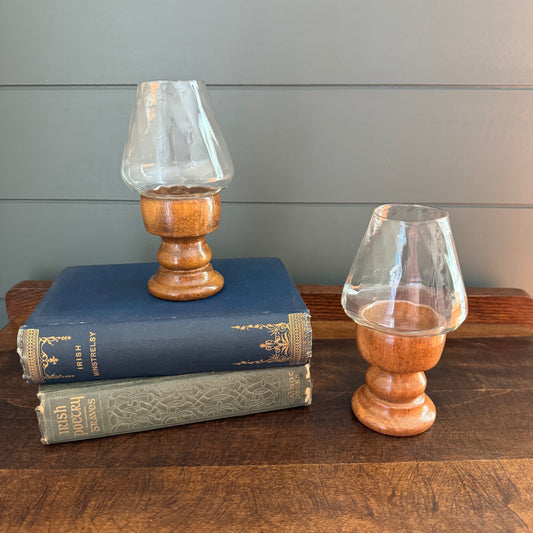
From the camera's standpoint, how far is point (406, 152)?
711mm

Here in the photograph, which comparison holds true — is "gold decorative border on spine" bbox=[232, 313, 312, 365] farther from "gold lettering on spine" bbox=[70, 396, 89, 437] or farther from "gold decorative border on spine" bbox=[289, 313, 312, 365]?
"gold lettering on spine" bbox=[70, 396, 89, 437]

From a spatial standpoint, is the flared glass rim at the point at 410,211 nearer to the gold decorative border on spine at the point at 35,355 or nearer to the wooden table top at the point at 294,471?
the wooden table top at the point at 294,471

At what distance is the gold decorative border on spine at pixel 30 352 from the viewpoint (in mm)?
473

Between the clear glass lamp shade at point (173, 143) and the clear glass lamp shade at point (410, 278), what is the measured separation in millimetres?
189

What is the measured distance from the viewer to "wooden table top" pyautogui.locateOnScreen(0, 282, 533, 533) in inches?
15.8

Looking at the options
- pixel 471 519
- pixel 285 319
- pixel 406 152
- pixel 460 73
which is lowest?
pixel 471 519

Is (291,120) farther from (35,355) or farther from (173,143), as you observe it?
(35,355)

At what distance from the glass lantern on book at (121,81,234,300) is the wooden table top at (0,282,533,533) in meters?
0.16

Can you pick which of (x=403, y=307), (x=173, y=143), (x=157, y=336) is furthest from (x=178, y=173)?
(x=403, y=307)

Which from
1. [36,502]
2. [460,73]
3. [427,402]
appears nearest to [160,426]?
[36,502]

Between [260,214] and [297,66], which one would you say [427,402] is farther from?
[297,66]

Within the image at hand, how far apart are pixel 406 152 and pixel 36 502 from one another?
0.62 meters

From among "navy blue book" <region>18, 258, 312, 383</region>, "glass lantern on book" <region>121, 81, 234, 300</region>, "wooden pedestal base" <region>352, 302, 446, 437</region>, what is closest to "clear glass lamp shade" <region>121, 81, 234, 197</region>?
"glass lantern on book" <region>121, 81, 234, 300</region>

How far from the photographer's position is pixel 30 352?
47 cm
